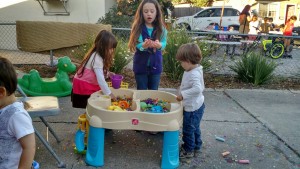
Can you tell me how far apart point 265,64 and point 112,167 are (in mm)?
4652

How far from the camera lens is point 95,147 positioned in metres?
2.99

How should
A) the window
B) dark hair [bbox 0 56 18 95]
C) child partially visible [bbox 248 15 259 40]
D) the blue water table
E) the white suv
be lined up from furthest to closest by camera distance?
the window < the white suv < child partially visible [bbox 248 15 259 40] < the blue water table < dark hair [bbox 0 56 18 95]

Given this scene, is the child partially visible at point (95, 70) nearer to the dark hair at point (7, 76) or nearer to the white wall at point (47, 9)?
the dark hair at point (7, 76)

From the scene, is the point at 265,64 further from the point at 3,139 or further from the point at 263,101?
the point at 3,139

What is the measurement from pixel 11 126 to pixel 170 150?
1670 millimetres

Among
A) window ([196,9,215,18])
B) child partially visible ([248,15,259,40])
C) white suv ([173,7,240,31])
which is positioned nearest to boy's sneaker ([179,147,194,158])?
child partially visible ([248,15,259,40])

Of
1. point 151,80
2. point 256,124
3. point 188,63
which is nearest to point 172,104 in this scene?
point 188,63

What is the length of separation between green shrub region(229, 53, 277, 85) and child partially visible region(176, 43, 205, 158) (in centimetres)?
369

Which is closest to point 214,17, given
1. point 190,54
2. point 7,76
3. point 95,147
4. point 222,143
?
point 222,143

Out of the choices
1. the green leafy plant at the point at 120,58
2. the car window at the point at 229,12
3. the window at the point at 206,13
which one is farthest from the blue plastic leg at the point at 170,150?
the car window at the point at 229,12

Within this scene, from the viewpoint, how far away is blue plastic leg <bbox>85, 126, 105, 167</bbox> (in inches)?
116

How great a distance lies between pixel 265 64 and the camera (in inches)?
255

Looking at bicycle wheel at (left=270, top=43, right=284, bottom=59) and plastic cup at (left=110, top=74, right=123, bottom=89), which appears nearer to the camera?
plastic cup at (left=110, top=74, right=123, bottom=89)

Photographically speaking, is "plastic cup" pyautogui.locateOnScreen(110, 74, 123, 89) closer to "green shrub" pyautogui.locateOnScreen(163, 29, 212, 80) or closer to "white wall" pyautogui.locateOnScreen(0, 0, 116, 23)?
"green shrub" pyautogui.locateOnScreen(163, 29, 212, 80)
